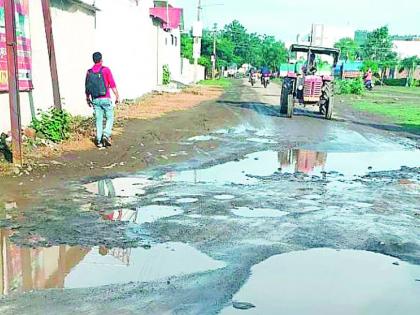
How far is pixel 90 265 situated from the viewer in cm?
489

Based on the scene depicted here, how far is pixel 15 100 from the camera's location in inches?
343

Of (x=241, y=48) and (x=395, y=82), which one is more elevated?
(x=241, y=48)

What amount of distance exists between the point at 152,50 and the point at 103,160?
75.2 ft

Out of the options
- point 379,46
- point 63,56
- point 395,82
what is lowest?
point 395,82

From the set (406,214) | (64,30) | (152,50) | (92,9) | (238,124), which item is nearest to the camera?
(406,214)

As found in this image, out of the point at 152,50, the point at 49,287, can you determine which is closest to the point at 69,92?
the point at 49,287

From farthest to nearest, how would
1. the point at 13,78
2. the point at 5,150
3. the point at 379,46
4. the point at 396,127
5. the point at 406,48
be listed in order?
the point at 406,48, the point at 379,46, the point at 396,127, the point at 5,150, the point at 13,78

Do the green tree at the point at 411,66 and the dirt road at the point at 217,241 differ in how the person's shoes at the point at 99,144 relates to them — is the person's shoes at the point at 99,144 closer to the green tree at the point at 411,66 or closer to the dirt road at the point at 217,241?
the dirt road at the point at 217,241

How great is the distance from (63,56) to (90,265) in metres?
9.86

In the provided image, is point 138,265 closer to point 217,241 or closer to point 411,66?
point 217,241

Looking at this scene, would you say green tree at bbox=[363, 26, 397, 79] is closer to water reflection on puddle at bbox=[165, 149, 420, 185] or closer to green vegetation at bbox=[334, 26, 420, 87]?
green vegetation at bbox=[334, 26, 420, 87]

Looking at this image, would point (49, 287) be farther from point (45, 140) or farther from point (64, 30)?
point (64, 30)

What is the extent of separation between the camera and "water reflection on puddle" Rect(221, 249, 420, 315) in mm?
4145

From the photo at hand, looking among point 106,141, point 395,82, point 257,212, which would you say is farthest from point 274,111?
point 395,82
